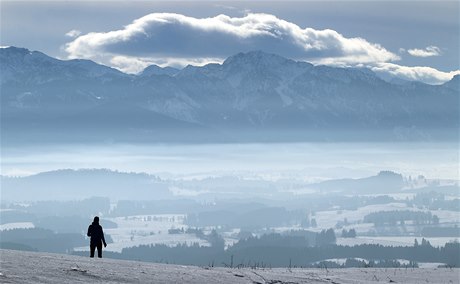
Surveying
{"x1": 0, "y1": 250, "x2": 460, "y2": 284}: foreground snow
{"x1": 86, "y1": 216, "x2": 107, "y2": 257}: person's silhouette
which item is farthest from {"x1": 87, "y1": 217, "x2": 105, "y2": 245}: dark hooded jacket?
{"x1": 0, "y1": 250, "x2": 460, "y2": 284}: foreground snow

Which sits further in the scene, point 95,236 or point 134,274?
point 95,236

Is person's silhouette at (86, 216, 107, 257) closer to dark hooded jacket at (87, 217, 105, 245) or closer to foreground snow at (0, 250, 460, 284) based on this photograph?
dark hooded jacket at (87, 217, 105, 245)

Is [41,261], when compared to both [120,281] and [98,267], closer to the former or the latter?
[98,267]

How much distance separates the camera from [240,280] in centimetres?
3114

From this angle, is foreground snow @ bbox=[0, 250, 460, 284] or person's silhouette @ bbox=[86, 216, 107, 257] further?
person's silhouette @ bbox=[86, 216, 107, 257]

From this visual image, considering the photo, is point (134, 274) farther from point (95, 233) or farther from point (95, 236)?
point (95, 236)

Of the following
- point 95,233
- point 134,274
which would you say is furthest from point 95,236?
point 134,274

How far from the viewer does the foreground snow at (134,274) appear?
26531mm

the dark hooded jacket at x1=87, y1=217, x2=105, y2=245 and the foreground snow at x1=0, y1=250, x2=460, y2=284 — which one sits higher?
the dark hooded jacket at x1=87, y1=217, x2=105, y2=245

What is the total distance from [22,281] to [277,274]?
13215mm

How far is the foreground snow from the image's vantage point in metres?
26.5

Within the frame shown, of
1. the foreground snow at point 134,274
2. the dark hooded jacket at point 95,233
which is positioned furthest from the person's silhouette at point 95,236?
the foreground snow at point 134,274

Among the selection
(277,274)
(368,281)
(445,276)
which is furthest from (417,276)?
(277,274)

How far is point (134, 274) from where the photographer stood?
29391 millimetres
